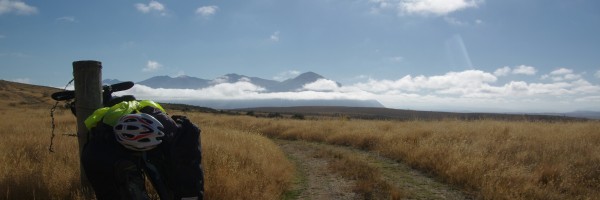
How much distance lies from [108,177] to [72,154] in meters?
4.43

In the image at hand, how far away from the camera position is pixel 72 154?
7.14 meters

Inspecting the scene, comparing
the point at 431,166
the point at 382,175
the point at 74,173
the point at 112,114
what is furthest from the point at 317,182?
the point at 112,114

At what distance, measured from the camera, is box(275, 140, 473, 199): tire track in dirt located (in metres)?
7.07

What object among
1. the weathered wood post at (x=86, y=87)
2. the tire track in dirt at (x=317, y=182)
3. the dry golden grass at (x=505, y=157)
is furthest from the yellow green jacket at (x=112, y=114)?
the dry golden grass at (x=505, y=157)

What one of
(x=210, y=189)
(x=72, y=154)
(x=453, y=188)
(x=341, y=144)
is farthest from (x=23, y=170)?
(x=341, y=144)

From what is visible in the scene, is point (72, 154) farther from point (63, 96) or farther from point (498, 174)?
point (498, 174)

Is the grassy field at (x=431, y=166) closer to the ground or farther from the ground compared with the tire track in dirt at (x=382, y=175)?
farther from the ground

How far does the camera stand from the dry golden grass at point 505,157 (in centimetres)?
716

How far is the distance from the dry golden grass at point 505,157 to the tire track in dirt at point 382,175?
0.36m

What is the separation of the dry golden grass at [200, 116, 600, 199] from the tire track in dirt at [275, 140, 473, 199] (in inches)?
14.1

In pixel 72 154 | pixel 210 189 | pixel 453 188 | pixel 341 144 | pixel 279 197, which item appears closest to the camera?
pixel 210 189

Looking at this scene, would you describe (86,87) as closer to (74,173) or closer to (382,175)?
(74,173)

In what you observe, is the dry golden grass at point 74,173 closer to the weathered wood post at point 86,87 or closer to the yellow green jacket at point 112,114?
the weathered wood post at point 86,87

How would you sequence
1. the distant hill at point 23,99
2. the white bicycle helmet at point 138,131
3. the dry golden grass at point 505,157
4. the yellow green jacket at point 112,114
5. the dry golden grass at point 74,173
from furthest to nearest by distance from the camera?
the distant hill at point 23,99 < the dry golden grass at point 505,157 < the dry golden grass at point 74,173 < the yellow green jacket at point 112,114 < the white bicycle helmet at point 138,131
